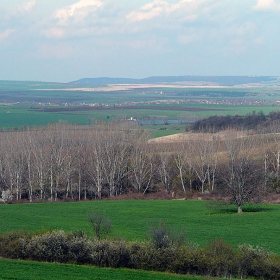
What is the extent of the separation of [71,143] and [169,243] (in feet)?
114

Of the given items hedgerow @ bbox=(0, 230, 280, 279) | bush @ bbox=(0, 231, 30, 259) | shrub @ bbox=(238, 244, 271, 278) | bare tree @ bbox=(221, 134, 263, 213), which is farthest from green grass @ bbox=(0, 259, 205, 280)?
bare tree @ bbox=(221, 134, 263, 213)

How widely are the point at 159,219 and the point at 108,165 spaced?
19.8 m

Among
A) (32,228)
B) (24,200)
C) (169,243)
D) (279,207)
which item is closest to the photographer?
(169,243)

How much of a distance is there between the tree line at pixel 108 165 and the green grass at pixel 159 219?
795 centimetres

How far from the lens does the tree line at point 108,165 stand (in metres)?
50.9

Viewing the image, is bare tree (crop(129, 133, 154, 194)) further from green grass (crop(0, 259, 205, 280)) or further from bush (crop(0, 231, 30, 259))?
green grass (crop(0, 259, 205, 280))

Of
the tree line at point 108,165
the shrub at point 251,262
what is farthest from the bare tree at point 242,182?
the shrub at point 251,262

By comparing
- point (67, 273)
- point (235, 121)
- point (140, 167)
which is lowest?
point (140, 167)

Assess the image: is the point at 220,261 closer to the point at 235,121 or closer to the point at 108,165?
the point at 108,165

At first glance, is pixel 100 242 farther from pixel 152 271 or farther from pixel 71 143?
pixel 71 143

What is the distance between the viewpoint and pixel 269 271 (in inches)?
798

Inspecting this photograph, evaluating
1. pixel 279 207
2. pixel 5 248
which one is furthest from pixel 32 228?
pixel 279 207

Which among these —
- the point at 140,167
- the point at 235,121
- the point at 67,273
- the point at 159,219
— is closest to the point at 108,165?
the point at 140,167

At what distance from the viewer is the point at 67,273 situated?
67.4 ft
